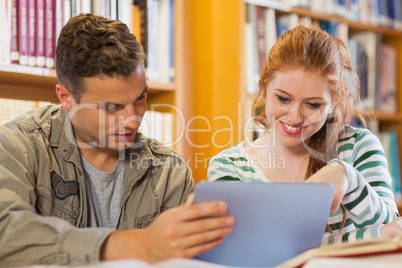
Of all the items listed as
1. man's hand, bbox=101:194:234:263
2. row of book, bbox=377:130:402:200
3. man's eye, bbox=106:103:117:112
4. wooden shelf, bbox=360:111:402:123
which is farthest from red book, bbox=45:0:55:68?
row of book, bbox=377:130:402:200

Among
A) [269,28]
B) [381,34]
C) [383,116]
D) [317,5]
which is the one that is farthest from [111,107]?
[381,34]

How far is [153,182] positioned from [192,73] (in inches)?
32.3

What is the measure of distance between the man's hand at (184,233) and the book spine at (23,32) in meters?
0.97

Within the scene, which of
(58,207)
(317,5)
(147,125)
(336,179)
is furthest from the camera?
(317,5)

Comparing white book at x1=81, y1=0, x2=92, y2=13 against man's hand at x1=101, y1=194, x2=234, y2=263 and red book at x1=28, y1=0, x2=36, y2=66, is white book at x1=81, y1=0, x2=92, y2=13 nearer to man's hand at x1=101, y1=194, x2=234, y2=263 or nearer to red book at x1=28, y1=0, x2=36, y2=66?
red book at x1=28, y1=0, x2=36, y2=66

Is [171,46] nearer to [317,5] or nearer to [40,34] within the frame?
[40,34]

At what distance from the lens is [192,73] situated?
1901 millimetres

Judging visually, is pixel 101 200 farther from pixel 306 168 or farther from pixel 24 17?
pixel 24 17

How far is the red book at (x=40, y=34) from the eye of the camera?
1.53 metres

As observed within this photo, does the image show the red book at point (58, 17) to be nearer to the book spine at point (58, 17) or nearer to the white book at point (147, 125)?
the book spine at point (58, 17)

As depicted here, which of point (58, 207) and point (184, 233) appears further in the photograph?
point (58, 207)

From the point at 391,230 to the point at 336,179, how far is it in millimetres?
189

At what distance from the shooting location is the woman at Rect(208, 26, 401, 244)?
4.22 ft

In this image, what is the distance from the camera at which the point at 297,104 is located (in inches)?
50.9
